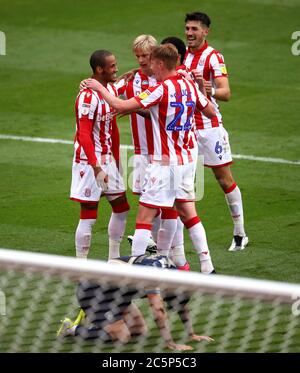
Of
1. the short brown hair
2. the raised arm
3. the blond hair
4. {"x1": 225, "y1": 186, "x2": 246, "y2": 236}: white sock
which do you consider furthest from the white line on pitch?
the raised arm

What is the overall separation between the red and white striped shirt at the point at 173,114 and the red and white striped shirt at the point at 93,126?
57cm

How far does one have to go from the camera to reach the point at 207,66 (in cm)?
1113

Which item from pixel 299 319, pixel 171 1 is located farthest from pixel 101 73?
pixel 171 1

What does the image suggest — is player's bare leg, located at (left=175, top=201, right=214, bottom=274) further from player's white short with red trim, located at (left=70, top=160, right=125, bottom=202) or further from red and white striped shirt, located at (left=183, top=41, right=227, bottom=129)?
red and white striped shirt, located at (left=183, top=41, right=227, bottom=129)

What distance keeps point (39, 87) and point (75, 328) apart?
907cm

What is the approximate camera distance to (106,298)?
8031 mm

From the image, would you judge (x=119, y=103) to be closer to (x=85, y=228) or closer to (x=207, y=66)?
(x=85, y=228)

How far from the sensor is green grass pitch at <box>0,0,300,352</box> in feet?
35.8

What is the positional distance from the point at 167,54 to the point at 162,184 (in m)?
1.14

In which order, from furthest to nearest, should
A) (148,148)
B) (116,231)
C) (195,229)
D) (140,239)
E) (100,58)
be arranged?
(148,148), (116,231), (195,229), (100,58), (140,239)

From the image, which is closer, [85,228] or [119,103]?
[119,103]

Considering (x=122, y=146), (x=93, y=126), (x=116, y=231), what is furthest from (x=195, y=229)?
(x=122, y=146)

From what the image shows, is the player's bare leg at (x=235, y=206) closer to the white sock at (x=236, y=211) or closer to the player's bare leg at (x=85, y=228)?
the white sock at (x=236, y=211)

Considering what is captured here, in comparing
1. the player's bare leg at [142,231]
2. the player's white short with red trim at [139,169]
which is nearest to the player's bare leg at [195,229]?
the player's bare leg at [142,231]
